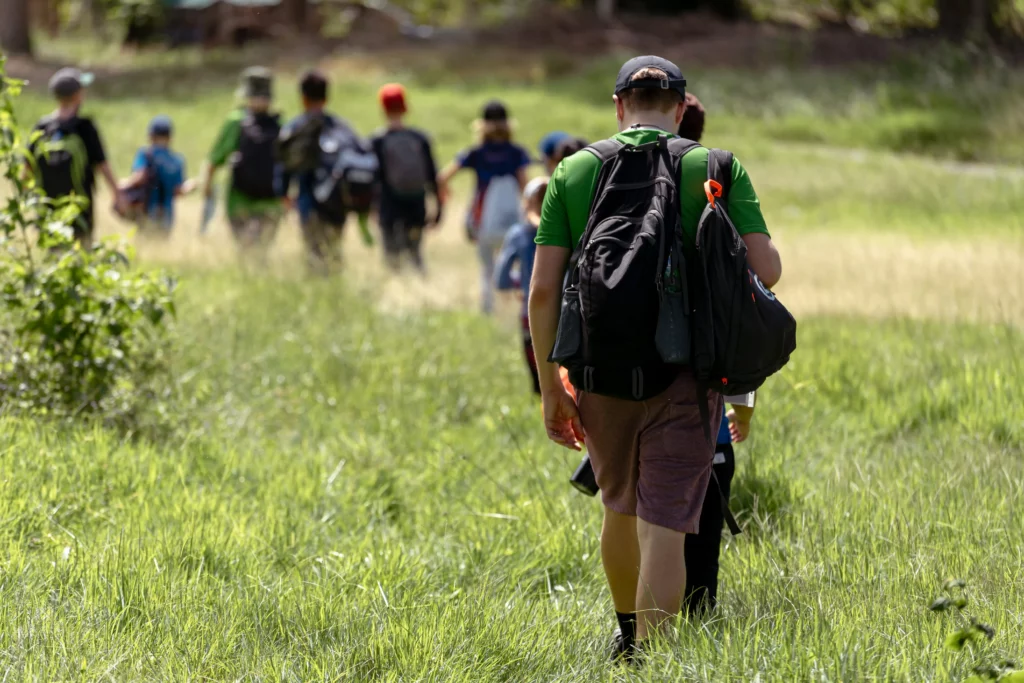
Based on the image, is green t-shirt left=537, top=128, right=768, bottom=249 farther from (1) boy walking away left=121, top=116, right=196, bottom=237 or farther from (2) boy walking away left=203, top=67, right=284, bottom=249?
(1) boy walking away left=121, top=116, right=196, bottom=237

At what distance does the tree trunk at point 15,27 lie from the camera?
104ft

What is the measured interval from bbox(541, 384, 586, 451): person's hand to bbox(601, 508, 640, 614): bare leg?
0.26 metres

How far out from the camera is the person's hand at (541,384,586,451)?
4.04 metres

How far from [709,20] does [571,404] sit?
31280 millimetres

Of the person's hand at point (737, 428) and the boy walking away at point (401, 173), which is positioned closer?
the person's hand at point (737, 428)

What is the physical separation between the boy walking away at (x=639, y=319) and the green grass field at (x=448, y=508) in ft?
1.06

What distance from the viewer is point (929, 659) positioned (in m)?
3.42

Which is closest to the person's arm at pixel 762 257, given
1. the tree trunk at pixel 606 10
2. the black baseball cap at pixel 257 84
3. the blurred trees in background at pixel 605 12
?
the black baseball cap at pixel 257 84

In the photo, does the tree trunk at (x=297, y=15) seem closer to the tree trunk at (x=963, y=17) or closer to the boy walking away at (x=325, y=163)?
the tree trunk at (x=963, y=17)

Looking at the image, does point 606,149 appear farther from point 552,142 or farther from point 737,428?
point 552,142

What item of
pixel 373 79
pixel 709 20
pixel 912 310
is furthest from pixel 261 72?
pixel 709 20

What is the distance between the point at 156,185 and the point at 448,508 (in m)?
7.82

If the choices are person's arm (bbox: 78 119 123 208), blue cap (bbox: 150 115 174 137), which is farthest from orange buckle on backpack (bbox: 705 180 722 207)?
blue cap (bbox: 150 115 174 137)

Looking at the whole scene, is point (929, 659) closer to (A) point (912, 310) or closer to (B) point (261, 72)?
(A) point (912, 310)
